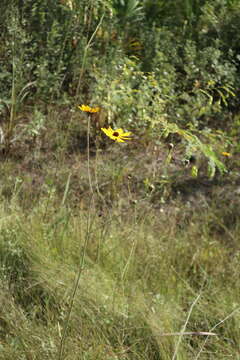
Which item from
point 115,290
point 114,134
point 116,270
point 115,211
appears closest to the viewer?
point 114,134

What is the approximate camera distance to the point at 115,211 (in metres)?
2.78

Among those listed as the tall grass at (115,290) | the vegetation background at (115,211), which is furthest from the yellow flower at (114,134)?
the tall grass at (115,290)

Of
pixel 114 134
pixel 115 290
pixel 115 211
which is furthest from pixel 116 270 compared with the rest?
pixel 114 134

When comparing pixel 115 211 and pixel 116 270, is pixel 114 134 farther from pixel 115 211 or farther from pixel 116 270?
pixel 115 211

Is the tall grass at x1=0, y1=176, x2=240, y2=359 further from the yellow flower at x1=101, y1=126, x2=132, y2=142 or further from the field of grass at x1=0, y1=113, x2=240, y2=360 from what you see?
the yellow flower at x1=101, y1=126, x2=132, y2=142

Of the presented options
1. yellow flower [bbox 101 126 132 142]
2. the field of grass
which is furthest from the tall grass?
yellow flower [bbox 101 126 132 142]

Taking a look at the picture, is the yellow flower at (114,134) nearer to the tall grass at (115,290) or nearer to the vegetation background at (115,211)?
the vegetation background at (115,211)

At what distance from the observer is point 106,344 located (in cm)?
185

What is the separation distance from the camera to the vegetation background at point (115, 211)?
1869 mm

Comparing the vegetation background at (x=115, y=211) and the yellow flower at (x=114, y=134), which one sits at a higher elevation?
the yellow flower at (x=114, y=134)

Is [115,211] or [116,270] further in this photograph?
[115,211]

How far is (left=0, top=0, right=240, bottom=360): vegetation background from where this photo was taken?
1869 millimetres

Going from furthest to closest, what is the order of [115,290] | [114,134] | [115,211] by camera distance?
[115,211]
[115,290]
[114,134]

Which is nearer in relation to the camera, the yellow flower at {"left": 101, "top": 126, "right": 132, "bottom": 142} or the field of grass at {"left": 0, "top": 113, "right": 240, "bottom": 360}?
the yellow flower at {"left": 101, "top": 126, "right": 132, "bottom": 142}
